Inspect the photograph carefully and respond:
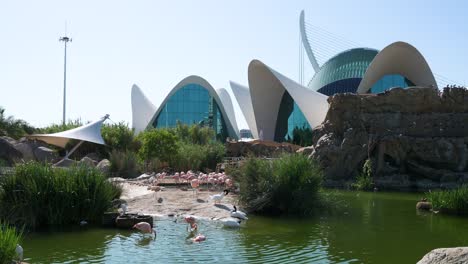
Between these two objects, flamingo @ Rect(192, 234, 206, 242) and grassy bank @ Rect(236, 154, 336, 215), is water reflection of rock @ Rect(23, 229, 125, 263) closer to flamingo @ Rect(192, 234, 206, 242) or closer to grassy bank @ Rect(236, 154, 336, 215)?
flamingo @ Rect(192, 234, 206, 242)

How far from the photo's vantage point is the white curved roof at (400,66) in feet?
127

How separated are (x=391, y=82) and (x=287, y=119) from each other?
30.8 ft

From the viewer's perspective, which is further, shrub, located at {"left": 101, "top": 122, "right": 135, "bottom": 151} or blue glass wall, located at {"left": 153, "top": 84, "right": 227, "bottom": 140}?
blue glass wall, located at {"left": 153, "top": 84, "right": 227, "bottom": 140}

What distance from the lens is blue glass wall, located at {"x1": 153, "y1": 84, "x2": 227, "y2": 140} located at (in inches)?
2034

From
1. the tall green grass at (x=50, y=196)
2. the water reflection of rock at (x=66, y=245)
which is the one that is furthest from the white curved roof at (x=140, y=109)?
the water reflection of rock at (x=66, y=245)

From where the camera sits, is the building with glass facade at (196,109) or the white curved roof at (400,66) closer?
the white curved roof at (400,66)

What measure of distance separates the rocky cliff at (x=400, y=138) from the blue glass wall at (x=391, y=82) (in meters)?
19.3

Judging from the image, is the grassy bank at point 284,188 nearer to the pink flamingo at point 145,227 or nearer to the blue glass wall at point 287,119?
the pink flamingo at point 145,227

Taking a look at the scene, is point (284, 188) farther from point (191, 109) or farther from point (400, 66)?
point (191, 109)

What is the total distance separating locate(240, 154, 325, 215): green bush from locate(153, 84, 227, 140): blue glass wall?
1528 inches

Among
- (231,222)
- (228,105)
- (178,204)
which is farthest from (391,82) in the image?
(231,222)

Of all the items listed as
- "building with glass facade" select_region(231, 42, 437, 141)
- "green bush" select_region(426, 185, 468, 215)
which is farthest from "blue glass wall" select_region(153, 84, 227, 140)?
"green bush" select_region(426, 185, 468, 215)

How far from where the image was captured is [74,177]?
10.7 m

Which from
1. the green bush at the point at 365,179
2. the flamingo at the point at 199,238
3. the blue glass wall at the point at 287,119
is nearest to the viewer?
the flamingo at the point at 199,238
